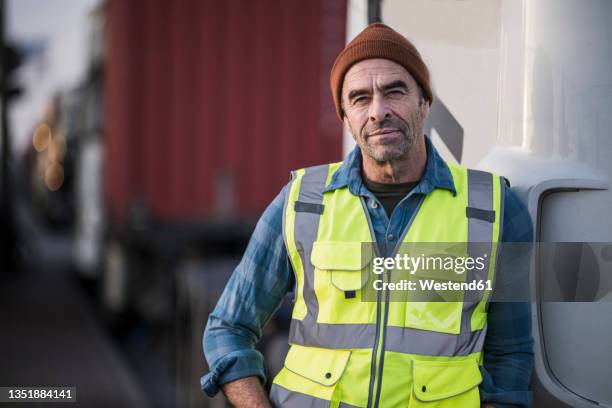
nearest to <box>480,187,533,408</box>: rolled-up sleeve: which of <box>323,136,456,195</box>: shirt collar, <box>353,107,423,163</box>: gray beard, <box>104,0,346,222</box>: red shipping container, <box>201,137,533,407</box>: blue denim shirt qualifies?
<box>201,137,533,407</box>: blue denim shirt

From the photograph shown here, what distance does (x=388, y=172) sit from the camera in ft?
5.25

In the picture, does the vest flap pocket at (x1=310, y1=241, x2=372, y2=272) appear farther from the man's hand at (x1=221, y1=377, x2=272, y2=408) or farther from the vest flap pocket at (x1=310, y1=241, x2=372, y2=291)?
the man's hand at (x1=221, y1=377, x2=272, y2=408)

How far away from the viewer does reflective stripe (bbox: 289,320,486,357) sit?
1489 millimetres

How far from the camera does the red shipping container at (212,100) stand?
680 centimetres

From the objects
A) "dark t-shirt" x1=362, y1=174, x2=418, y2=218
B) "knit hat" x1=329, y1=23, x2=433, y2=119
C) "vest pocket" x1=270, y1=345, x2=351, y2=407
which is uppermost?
"knit hat" x1=329, y1=23, x2=433, y2=119

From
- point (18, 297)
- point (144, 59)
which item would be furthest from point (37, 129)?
point (144, 59)

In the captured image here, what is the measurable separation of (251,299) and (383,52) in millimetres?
610

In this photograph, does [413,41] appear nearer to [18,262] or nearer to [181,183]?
[181,183]

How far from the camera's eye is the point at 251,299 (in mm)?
1650

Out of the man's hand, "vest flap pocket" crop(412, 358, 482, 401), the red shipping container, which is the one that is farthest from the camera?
the red shipping container

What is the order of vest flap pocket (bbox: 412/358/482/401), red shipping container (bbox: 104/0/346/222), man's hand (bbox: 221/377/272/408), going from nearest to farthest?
vest flap pocket (bbox: 412/358/482/401) → man's hand (bbox: 221/377/272/408) → red shipping container (bbox: 104/0/346/222)

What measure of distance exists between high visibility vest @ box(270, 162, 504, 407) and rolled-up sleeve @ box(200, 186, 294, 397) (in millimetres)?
52

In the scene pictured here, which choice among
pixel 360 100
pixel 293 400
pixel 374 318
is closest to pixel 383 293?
pixel 374 318

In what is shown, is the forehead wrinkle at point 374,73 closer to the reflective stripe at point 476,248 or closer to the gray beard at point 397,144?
the gray beard at point 397,144
